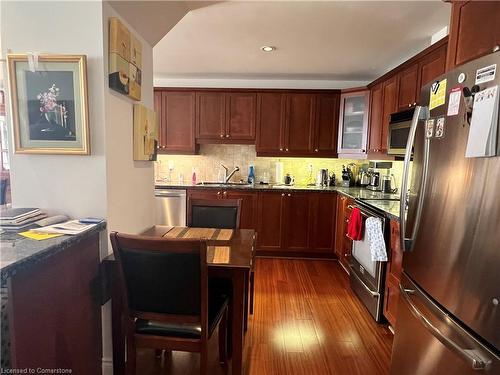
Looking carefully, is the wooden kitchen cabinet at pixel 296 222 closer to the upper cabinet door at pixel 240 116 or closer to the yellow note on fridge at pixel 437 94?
the upper cabinet door at pixel 240 116

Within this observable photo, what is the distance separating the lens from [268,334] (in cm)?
217

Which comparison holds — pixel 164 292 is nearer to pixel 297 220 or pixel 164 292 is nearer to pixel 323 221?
pixel 297 220

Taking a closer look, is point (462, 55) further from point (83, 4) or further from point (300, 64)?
point (300, 64)

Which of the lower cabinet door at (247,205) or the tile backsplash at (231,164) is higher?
the tile backsplash at (231,164)

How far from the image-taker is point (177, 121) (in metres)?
4.07

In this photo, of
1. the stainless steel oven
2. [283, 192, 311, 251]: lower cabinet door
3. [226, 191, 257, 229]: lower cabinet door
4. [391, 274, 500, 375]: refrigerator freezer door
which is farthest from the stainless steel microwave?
[226, 191, 257, 229]: lower cabinet door

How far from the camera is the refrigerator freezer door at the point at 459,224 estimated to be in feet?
3.21

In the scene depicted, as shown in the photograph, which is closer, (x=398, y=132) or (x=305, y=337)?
(x=305, y=337)

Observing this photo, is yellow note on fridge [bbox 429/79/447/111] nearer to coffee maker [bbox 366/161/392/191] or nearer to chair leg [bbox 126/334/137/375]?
chair leg [bbox 126/334/137/375]

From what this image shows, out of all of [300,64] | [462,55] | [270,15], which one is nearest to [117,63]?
[270,15]

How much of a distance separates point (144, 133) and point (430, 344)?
195cm

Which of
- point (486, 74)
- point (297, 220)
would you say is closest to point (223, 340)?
point (486, 74)

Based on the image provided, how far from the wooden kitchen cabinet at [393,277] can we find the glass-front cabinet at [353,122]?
167 cm

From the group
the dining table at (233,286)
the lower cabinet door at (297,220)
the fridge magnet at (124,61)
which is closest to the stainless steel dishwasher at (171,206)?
the lower cabinet door at (297,220)
